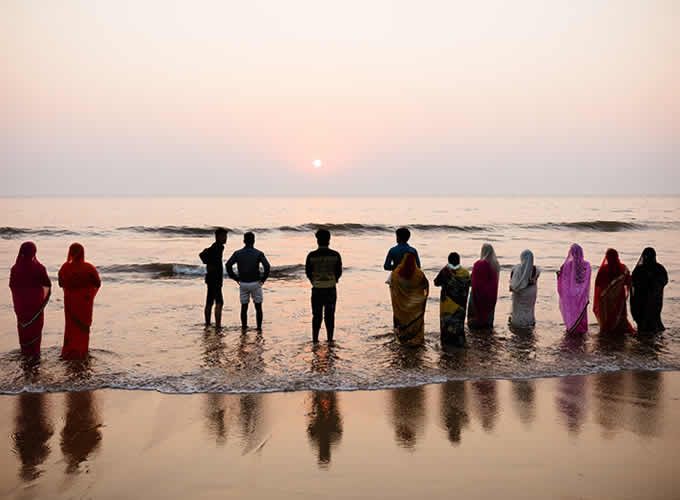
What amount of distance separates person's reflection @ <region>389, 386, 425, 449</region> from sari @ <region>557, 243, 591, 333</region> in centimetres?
404

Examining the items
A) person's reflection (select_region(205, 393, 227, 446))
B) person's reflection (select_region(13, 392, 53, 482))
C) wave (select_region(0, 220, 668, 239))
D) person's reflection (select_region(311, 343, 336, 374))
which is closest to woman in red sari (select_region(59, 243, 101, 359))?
person's reflection (select_region(13, 392, 53, 482))

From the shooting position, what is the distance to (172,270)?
19.9 metres

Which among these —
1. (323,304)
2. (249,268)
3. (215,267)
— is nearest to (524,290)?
(323,304)

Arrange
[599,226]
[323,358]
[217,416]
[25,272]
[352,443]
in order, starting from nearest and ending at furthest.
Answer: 1. [352,443]
2. [217,416]
3. [25,272]
4. [323,358]
5. [599,226]

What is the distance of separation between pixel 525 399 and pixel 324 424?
2.17m

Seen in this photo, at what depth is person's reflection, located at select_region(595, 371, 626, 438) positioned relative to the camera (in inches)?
194

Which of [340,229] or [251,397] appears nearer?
[251,397]

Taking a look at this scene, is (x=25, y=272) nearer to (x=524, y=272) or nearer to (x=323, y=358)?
(x=323, y=358)

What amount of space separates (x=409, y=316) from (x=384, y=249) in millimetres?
19422

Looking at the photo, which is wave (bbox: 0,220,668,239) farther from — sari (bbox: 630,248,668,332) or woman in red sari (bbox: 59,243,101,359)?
woman in red sari (bbox: 59,243,101,359)

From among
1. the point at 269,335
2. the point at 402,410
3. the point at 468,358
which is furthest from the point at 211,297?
the point at 402,410

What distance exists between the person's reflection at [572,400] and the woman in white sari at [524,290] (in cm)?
265

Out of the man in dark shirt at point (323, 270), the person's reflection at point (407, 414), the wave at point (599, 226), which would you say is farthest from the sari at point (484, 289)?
the wave at point (599, 226)

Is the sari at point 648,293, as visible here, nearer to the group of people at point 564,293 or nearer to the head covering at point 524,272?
the group of people at point 564,293
